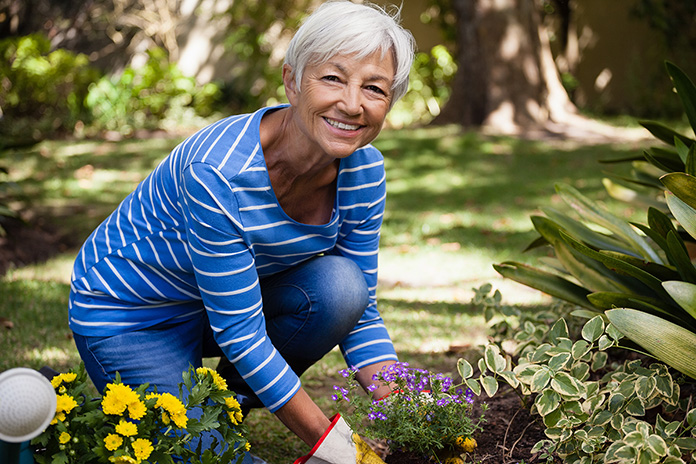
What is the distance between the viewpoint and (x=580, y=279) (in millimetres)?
2590

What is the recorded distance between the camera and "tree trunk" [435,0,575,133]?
29.8 feet

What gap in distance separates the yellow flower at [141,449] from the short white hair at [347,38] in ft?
3.42

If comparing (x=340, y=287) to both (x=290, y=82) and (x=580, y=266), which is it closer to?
(x=290, y=82)

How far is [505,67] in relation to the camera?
359 inches

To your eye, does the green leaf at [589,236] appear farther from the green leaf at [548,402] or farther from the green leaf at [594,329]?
the green leaf at [548,402]

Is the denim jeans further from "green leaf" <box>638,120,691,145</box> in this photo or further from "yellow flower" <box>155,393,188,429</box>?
"green leaf" <box>638,120,691,145</box>

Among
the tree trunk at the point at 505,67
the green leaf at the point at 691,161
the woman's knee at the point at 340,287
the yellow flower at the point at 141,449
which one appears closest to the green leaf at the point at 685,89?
the green leaf at the point at 691,161

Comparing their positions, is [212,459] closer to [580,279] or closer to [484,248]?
[580,279]

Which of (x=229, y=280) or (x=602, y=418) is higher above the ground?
(x=229, y=280)

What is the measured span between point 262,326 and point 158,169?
1.99ft

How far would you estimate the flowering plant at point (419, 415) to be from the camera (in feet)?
6.48

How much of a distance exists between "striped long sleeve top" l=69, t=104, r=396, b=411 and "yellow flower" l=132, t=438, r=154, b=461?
1.38 feet

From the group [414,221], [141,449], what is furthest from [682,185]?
[414,221]

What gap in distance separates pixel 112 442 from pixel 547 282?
171 centimetres
